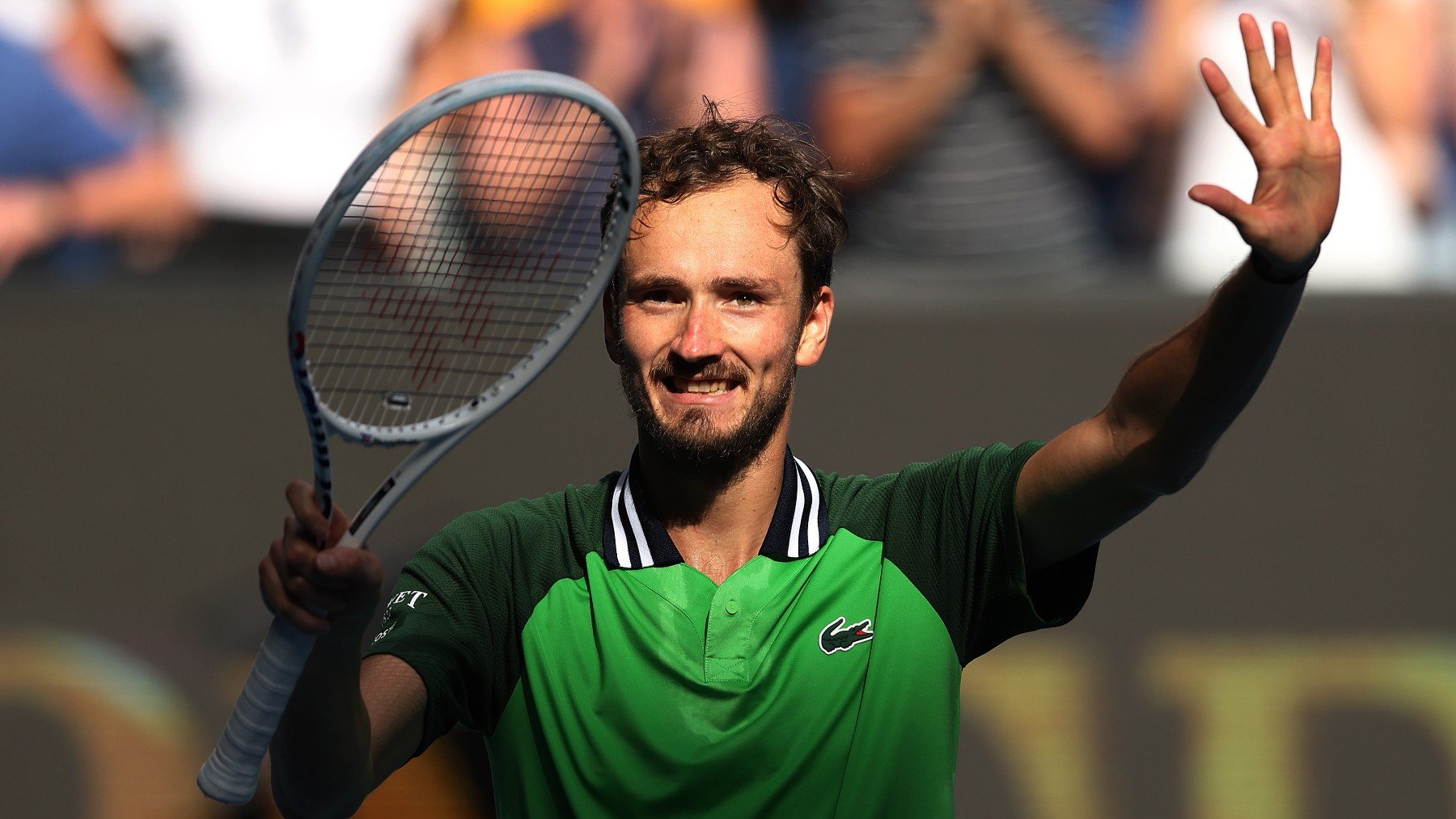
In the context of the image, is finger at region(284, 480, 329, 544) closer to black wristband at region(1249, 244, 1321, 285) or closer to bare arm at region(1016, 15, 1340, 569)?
bare arm at region(1016, 15, 1340, 569)

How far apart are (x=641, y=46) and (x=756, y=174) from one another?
11.4 feet

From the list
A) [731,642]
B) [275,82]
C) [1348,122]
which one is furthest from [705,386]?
[1348,122]

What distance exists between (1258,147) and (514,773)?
58.9 inches

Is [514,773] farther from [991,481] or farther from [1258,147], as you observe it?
[1258,147]

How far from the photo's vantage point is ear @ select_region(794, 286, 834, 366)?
9.67ft

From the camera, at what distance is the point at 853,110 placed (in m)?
6.20

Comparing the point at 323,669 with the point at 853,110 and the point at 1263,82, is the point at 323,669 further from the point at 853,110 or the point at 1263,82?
the point at 853,110

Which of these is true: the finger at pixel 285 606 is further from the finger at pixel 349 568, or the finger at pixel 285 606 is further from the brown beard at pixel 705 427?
the brown beard at pixel 705 427

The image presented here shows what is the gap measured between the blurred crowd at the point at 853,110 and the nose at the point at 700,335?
3.52m

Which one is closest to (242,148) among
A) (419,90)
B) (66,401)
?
(419,90)

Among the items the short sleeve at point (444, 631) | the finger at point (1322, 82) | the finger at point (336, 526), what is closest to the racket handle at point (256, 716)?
the finger at point (336, 526)

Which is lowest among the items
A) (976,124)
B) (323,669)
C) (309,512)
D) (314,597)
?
(323,669)

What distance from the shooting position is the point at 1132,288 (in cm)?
621

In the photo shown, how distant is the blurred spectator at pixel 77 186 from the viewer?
6.26 m
